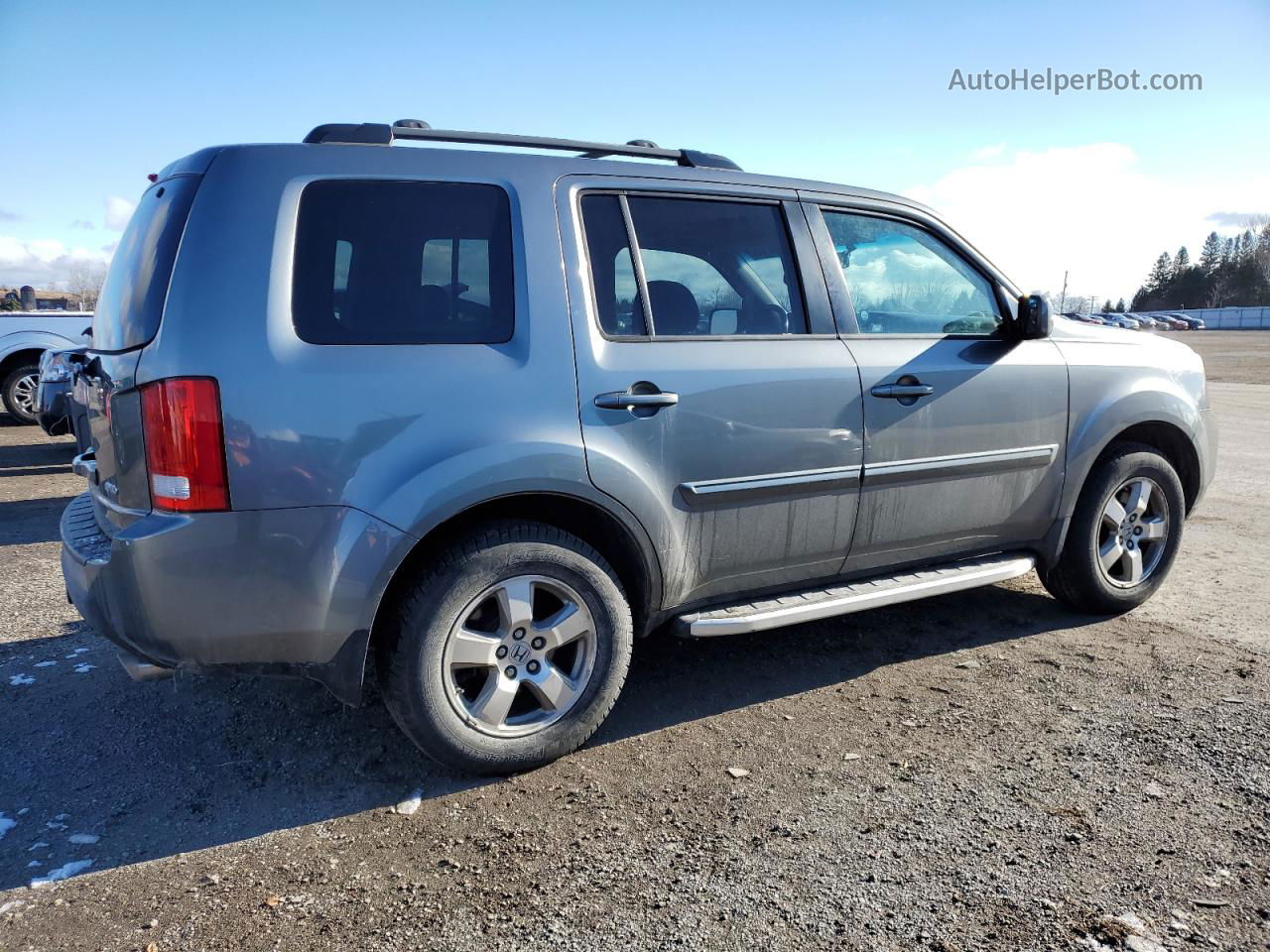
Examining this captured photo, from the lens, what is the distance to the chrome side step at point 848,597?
3330 millimetres

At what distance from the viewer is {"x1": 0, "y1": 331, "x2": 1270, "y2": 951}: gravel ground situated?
231 centimetres

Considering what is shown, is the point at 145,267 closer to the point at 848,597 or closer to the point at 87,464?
the point at 87,464

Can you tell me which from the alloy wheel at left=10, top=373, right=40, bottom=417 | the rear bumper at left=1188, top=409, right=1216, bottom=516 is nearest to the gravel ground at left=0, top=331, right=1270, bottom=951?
the rear bumper at left=1188, top=409, right=1216, bottom=516

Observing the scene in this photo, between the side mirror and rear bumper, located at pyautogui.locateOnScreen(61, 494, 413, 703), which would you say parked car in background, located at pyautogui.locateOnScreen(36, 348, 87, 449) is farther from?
the side mirror

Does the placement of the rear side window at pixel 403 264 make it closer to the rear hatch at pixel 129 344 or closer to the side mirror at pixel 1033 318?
the rear hatch at pixel 129 344

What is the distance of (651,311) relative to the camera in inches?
129

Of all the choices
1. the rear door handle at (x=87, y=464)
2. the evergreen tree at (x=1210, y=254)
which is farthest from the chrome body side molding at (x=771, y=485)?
the evergreen tree at (x=1210, y=254)

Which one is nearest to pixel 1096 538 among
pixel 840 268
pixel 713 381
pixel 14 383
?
pixel 840 268

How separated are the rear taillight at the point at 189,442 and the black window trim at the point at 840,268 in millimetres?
2288

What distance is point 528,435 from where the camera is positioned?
2885 millimetres

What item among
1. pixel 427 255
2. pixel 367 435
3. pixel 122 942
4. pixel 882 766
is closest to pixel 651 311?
pixel 427 255

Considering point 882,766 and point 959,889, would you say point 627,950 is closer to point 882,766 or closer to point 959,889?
point 959,889

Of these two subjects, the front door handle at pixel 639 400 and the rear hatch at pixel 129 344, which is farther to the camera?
the front door handle at pixel 639 400

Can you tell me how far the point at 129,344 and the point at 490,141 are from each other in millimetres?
1362
